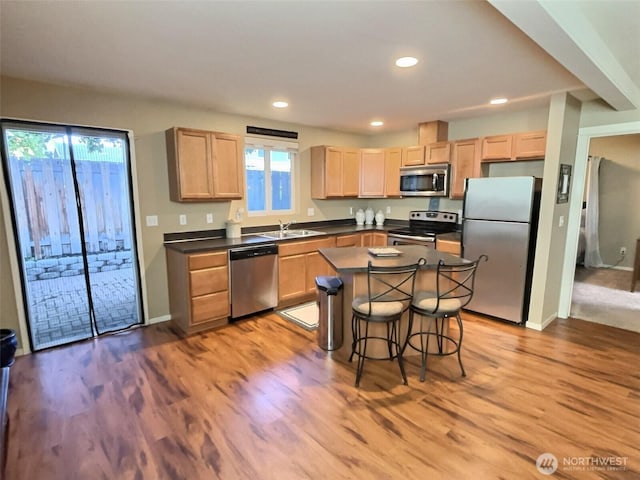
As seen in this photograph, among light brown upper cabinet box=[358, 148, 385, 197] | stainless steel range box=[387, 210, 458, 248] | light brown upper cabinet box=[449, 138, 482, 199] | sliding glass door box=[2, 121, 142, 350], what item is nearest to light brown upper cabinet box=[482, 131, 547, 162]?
light brown upper cabinet box=[449, 138, 482, 199]

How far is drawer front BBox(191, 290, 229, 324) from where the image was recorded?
351cm

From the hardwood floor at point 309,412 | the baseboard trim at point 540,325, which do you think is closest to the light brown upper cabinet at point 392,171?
the baseboard trim at point 540,325

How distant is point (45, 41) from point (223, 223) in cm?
243

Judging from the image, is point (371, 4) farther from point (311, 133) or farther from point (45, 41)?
point (311, 133)

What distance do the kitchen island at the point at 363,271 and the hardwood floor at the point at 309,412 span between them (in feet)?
0.80

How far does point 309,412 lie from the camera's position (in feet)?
7.45

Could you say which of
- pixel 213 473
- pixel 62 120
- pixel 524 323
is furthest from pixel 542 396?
pixel 62 120

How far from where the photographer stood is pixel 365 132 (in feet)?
18.3

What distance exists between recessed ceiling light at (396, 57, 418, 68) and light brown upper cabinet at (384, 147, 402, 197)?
2502 millimetres

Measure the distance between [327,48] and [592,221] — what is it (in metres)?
6.77

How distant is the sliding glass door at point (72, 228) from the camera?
3.03 metres

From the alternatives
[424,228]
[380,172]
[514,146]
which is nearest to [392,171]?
[380,172]

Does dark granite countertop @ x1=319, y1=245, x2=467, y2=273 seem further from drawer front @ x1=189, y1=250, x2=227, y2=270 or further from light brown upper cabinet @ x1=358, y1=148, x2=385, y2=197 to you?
light brown upper cabinet @ x1=358, y1=148, x2=385, y2=197

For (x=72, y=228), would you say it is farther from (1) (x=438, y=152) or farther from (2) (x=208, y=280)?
(1) (x=438, y=152)
